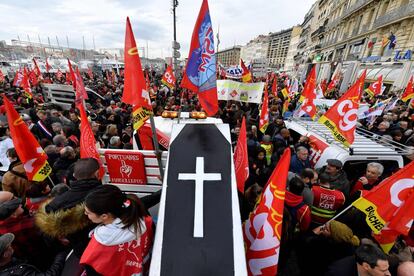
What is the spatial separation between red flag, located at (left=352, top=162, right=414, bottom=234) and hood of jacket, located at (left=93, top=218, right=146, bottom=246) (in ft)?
8.28

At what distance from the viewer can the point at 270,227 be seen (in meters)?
2.07

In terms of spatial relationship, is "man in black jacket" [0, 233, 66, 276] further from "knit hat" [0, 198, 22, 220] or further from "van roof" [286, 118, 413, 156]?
"van roof" [286, 118, 413, 156]

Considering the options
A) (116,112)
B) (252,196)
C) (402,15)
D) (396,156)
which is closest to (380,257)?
(252,196)

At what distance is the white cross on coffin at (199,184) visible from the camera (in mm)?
1780

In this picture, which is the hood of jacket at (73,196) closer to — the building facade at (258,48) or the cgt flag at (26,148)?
the cgt flag at (26,148)

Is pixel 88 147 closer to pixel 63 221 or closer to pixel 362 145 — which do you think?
pixel 63 221

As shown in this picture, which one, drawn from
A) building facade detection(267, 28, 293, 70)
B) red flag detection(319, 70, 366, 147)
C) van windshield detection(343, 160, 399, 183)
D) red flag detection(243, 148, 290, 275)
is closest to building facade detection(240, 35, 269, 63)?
building facade detection(267, 28, 293, 70)

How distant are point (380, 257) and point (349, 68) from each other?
3488 cm

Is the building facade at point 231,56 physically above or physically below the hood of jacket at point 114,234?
above

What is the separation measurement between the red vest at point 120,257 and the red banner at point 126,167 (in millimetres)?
1522

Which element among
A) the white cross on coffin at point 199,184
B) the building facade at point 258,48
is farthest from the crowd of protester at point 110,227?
the building facade at point 258,48

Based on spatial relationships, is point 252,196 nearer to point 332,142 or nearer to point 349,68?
point 332,142

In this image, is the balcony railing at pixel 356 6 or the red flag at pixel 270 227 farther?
the balcony railing at pixel 356 6

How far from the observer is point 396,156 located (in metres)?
4.09
